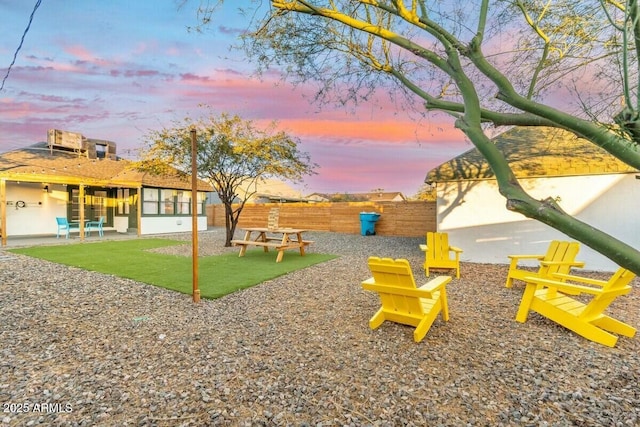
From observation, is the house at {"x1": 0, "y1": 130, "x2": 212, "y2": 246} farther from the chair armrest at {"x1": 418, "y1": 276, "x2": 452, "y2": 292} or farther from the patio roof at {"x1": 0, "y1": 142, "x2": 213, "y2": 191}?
the chair armrest at {"x1": 418, "y1": 276, "x2": 452, "y2": 292}

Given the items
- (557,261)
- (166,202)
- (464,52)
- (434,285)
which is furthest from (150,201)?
(464,52)

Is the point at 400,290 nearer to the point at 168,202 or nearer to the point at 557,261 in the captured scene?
the point at 557,261

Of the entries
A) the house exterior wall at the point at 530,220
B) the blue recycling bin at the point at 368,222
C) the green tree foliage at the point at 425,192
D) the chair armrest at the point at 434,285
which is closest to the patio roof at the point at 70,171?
the blue recycling bin at the point at 368,222

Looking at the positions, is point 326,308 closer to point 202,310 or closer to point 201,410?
point 202,310

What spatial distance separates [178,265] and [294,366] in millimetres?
5841

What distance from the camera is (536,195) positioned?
7.92 m

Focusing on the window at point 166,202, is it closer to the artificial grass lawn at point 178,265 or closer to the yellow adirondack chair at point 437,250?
the artificial grass lawn at point 178,265

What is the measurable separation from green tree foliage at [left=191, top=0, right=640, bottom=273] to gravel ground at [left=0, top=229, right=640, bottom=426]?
6.36ft

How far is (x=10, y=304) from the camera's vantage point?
4539 millimetres

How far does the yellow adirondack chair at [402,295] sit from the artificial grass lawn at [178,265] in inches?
111

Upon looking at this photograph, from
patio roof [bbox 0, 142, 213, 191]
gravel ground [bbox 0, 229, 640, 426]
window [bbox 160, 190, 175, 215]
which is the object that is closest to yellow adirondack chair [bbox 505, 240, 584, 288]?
gravel ground [bbox 0, 229, 640, 426]

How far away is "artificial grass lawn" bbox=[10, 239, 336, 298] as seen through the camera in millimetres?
5938

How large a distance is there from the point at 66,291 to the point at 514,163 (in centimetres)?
1018

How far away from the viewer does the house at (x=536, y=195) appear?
7.30m
